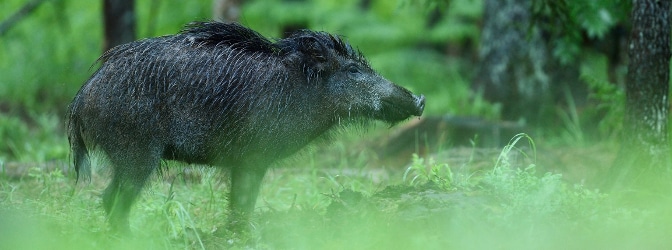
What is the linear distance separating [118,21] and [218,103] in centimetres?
496

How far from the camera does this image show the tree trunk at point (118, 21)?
9961 millimetres

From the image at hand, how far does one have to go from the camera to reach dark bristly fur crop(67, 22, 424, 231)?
5.32m

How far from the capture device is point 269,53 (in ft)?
18.6

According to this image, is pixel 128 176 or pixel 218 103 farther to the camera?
pixel 218 103

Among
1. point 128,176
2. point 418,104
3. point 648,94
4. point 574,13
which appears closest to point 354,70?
point 418,104

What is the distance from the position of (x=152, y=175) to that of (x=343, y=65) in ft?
4.51

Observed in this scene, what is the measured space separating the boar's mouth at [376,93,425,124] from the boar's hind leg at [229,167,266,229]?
87 centimetres

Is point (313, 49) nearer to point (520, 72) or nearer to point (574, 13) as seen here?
point (574, 13)

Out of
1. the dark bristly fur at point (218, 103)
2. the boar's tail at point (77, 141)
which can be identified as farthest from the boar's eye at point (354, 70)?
the boar's tail at point (77, 141)

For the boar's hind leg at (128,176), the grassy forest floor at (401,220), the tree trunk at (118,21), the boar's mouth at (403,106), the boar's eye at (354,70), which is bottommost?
the grassy forest floor at (401,220)

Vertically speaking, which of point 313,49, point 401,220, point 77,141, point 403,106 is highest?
point 313,49

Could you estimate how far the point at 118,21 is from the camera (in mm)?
9992

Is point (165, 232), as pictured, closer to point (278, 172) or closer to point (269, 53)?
point (269, 53)

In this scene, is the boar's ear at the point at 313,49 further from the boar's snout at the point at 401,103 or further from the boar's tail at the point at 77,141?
the boar's tail at the point at 77,141
